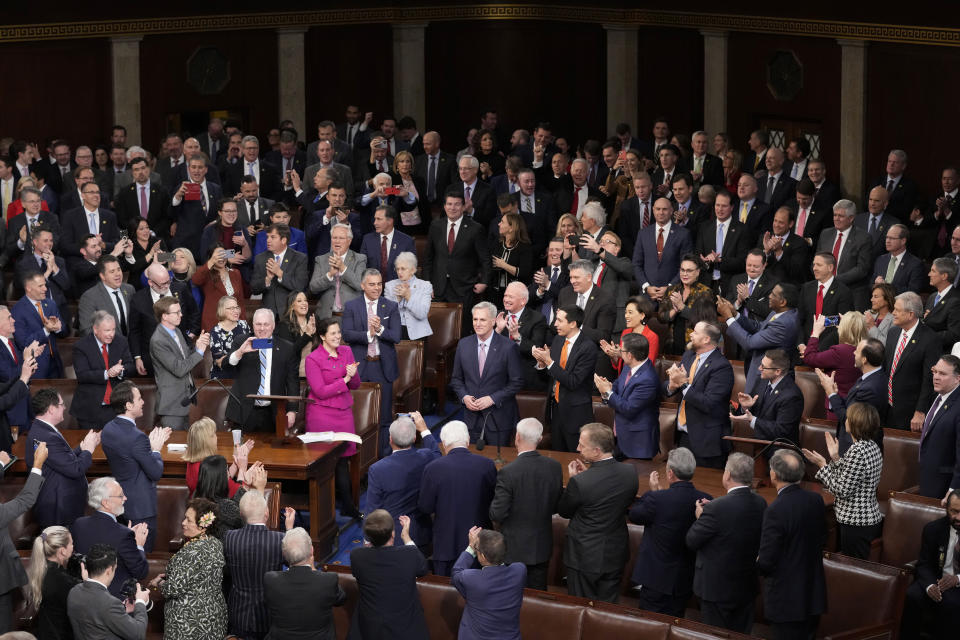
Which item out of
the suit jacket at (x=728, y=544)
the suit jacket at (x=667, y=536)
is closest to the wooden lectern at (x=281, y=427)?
the suit jacket at (x=667, y=536)

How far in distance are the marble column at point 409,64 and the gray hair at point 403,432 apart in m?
10.4

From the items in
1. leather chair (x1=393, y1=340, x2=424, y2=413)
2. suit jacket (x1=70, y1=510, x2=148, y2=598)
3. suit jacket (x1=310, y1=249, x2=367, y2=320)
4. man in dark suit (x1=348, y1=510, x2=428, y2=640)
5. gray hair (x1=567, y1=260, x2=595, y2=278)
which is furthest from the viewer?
suit jacket (x1=310, y1=249, x2=367, y2=320)

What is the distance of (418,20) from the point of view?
1706 cm

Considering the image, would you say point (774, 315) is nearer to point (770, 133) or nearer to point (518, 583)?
point (518, 583)

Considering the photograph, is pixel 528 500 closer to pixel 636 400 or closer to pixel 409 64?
pixel 636 400

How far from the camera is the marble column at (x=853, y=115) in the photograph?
14180mm

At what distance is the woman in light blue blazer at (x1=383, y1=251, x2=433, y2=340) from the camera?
9.76m

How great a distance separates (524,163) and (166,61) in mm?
5842

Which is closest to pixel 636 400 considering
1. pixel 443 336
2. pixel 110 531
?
pixel 443 336

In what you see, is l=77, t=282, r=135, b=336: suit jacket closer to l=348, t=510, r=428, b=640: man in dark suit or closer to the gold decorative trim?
l=348, t=510, r=428, b=640: man in dark suit

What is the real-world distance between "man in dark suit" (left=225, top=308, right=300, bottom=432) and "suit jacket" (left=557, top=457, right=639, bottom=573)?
2460 millimetres

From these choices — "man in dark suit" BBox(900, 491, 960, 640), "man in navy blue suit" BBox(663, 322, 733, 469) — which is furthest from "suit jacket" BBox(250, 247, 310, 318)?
"man in dark suit" BBox(900, 491, 960, 640)

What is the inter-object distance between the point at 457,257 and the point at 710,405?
3.59m


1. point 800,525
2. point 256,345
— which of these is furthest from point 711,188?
point 800,525
